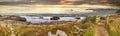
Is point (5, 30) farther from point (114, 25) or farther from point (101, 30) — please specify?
point (114, 25)

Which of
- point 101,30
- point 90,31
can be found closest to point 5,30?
point 90,31

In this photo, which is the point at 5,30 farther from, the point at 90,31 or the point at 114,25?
the point at 114,25

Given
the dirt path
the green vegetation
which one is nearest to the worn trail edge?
the dirt path

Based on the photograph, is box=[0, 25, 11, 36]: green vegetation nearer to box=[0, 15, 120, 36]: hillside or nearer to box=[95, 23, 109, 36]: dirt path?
box=[0, 15, 120, 36]: hillside

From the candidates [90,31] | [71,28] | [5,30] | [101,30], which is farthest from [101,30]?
[5,30]

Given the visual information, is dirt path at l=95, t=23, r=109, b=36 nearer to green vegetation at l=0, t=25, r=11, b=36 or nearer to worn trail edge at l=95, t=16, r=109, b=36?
worn trail edge at l=95, t=16, r=109, b=36

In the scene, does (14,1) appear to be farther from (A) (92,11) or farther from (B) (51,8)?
(A) (92,11)

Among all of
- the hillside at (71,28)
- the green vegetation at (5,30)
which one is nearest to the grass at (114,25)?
the hillside at (71,28)

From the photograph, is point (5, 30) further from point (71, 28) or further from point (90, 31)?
point (90, 31)

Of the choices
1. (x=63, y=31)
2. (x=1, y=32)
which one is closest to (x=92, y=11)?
(x=63, y=31)

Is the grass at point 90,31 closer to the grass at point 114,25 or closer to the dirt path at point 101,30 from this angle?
the dirt path at point 101,30

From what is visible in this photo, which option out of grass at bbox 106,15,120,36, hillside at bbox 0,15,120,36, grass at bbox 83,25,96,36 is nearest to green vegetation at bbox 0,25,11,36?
hillside at bbox 0,15,120,36

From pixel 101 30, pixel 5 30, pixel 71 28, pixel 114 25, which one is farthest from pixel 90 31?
pixel 5 30
